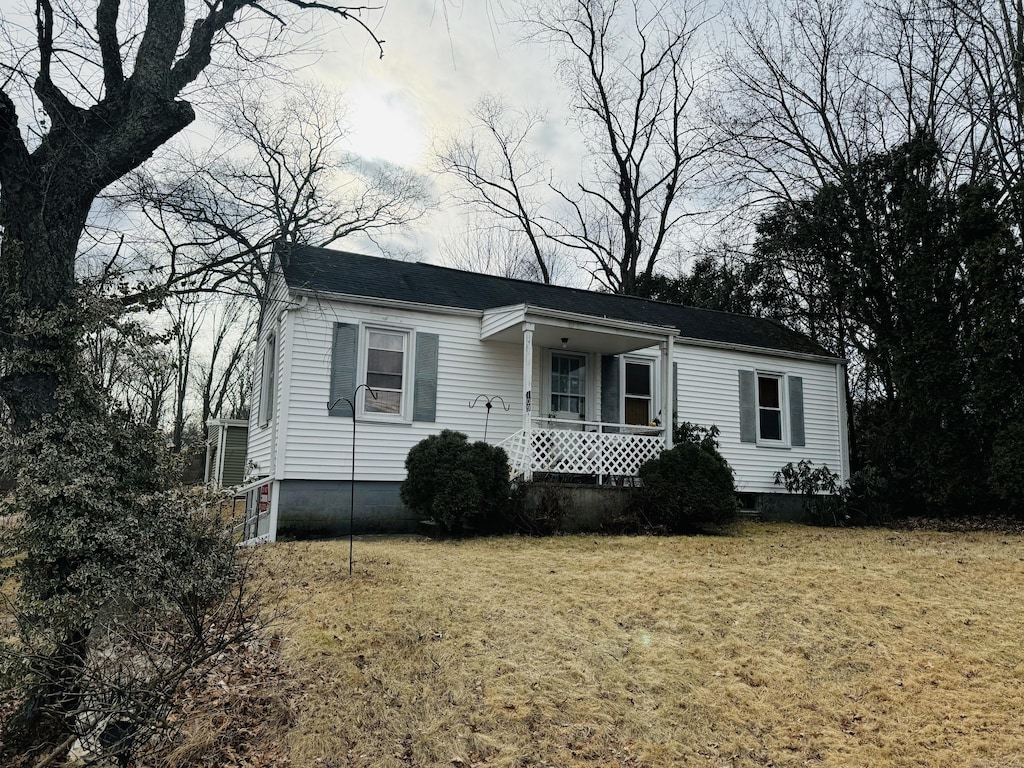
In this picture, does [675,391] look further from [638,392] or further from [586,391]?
[586,391]

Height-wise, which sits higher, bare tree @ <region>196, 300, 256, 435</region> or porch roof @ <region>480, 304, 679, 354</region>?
bare tree @ <region>196, 300, 256, 435</region>

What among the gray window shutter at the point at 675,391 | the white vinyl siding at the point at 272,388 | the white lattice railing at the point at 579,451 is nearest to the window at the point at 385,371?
the white vinyl siding at the point at 272,388

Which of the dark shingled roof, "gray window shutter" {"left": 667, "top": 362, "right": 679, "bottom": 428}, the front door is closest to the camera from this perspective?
the dark shingled roof

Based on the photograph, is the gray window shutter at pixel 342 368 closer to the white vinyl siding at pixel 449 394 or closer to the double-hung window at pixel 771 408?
the white vinyl siding at pixel 449 394

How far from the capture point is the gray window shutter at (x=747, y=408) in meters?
14.1

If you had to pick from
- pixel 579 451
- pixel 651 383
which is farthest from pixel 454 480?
pixel 651 383

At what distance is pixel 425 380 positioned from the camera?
11.3 meters

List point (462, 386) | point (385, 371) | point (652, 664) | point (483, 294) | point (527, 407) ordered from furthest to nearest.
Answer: point (483, 294) → point (462, 386) → point (385, 371) → point (527, 407) → point (652, 664)

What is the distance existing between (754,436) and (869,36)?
33.5ft

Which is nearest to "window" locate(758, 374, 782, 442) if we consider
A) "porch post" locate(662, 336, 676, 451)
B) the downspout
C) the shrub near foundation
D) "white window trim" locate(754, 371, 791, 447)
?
"white window trim" locate(754, 371, 791, 447)

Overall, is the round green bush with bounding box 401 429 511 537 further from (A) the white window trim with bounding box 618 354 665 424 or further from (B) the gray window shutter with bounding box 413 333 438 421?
(A) the white window trim with bounding box 618 354 665 424

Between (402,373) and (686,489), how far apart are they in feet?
16.0

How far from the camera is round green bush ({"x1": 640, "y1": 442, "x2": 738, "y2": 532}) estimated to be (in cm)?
1063

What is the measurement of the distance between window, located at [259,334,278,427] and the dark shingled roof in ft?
5.09
